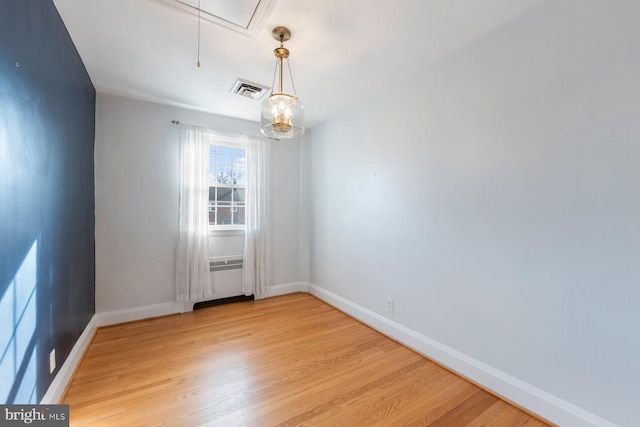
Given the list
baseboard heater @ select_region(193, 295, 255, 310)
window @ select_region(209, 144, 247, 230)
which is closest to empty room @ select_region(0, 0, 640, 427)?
baseboard heater @ select_region(193, 295, 255, 310)

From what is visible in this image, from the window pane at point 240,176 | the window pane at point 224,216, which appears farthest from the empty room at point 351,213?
the window pane at point 240,176

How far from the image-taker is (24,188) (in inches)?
52.1

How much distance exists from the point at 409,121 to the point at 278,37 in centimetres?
137

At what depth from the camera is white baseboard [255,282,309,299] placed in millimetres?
3795

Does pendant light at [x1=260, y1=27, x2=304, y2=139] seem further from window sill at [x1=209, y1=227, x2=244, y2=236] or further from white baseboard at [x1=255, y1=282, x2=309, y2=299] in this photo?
white baseboard at [x1=255, y1=282, x2=309, y2=299]

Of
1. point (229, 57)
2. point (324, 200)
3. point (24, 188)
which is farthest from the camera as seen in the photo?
point (324, 200)

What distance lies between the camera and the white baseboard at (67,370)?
1590 mm

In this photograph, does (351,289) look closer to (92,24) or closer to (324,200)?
(324,200)

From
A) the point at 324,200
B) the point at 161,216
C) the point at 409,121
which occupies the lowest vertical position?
the point at 161,216

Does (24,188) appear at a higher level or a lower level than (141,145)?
lower

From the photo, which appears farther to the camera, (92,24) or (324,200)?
(324,200)

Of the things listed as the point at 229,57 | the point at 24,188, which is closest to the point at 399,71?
the point at 229,57

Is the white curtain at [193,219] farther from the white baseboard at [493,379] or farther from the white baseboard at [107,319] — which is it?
the white baseboard at [493,379]

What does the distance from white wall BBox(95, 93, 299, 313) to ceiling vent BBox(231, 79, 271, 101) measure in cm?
87
